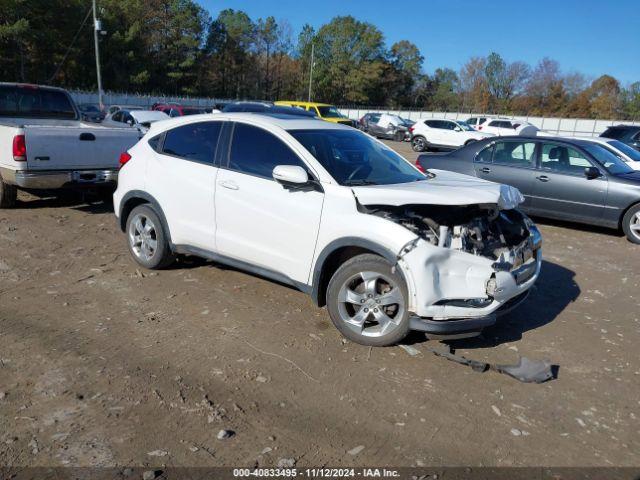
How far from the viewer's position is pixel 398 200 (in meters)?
4.06

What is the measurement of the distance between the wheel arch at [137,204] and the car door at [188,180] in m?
0.06

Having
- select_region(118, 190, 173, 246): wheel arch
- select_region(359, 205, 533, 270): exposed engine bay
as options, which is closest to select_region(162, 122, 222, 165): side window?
select_region(118, 190, 173, 246): wheel arch

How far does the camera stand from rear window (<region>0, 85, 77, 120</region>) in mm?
8961

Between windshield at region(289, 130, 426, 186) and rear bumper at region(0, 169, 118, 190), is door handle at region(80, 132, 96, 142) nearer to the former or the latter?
rear bumper at region(0, 169, 118, 190)

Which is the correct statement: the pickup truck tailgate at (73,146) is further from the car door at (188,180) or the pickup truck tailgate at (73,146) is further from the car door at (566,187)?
the car door at (566,187)

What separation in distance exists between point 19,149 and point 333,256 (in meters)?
5.56

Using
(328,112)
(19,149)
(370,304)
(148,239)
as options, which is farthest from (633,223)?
(328,112)

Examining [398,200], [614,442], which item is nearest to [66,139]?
[398,200]

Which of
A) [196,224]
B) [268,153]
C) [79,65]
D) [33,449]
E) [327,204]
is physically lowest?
[33,449]

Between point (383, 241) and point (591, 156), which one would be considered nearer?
point (383, 241)

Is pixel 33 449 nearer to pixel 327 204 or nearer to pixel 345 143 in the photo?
pixel 327 204

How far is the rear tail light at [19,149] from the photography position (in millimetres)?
7332

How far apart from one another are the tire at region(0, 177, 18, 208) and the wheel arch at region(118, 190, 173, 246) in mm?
3385

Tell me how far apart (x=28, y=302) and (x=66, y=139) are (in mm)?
3761
